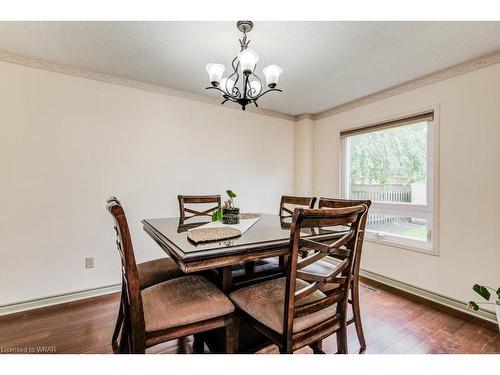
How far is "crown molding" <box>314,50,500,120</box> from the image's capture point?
199 cm

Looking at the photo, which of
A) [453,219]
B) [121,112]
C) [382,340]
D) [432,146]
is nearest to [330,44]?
[432,146]

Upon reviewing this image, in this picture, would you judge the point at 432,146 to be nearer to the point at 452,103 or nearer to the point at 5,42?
the point at 452,103

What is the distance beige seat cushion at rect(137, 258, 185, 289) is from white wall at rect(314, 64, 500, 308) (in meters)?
2.40

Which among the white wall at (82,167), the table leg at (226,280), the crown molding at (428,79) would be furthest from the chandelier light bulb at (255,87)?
the crown molding at (428,79)

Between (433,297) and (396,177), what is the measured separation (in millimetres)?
1275

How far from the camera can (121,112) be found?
98.1 inches

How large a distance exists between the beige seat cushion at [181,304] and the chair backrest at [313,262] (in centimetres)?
34

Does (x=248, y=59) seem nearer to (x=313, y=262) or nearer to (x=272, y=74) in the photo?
(x=272, y=74)

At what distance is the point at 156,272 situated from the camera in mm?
1603

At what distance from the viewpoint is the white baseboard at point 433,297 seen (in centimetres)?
195

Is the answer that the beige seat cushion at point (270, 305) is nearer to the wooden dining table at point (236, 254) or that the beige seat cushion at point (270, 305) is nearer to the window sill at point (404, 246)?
the wooden dining table at point (236, 254)

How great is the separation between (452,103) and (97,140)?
11.4 feet

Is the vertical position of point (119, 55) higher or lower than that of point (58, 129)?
higher

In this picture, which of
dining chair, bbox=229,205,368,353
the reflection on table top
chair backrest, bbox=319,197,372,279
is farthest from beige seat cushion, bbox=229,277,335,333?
chair backrest, bbox=319,197,372,279
